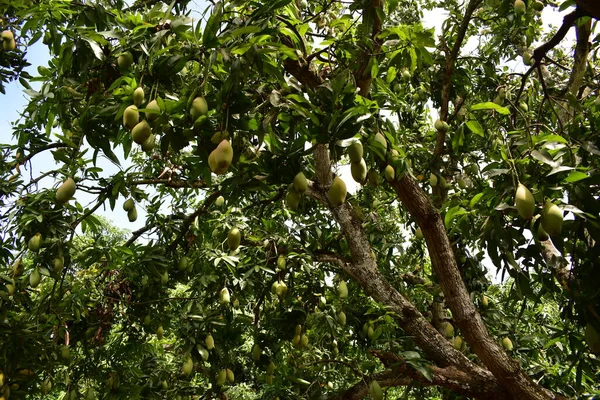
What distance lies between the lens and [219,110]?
1405 millimetres

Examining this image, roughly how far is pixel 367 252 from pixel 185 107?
1800 millimetres

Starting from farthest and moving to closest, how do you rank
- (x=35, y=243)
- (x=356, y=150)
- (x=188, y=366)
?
(x=188, y=366), (x=35, y=243), (x=356, y=150)

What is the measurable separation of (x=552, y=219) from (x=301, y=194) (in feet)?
2.97

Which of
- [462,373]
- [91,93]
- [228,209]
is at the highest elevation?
[228,209]

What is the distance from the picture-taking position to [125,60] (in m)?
1.65

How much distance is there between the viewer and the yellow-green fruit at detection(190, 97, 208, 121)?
1357 mm

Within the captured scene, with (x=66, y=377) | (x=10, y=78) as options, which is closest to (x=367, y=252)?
(x=66, y=377)

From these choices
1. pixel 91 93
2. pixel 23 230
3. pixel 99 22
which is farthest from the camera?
pixel 23 230

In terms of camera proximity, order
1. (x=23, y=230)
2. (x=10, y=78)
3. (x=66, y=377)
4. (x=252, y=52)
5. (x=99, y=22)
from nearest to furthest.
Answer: (x=252, y=52) < (x=99, y=22) < (x=23, y=230) < (x=66, y=377) < (x=10, y=78)

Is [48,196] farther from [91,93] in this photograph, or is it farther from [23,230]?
[91,93]

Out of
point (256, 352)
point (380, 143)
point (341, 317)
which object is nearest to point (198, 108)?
point (380, 143)

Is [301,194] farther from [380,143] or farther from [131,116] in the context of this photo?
[131,116]

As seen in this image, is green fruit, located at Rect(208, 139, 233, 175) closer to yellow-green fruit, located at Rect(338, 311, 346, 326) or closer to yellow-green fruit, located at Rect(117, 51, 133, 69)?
yellow-green fruit, located at Rect(117, 51, 133, 69)

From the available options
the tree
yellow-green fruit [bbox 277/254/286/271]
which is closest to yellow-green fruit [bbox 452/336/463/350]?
the tree
